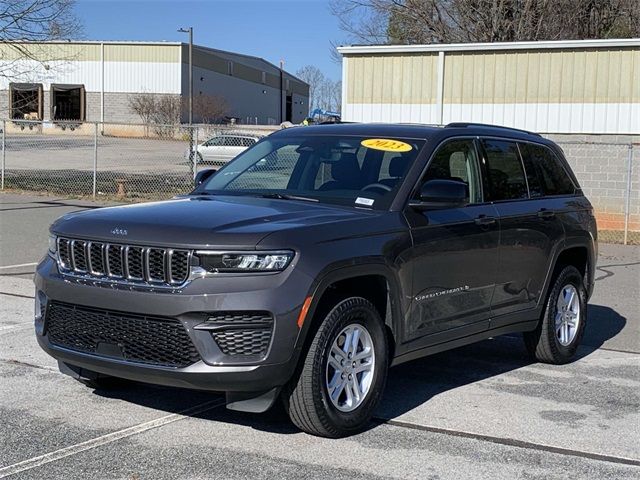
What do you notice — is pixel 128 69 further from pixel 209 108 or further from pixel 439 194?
pixel 439 194

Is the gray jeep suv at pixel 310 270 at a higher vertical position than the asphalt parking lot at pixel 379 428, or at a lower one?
higher

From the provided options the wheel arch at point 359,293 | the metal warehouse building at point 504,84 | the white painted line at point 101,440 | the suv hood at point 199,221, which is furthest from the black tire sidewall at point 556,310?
the metal warehouse building at point 504,84

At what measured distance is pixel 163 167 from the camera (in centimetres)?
3048

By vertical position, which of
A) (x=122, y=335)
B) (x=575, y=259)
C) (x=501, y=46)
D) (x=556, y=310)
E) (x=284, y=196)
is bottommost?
(x=556, y=310)

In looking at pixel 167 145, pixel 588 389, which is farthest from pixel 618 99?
pixel 167 145

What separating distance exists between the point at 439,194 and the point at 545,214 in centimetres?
178

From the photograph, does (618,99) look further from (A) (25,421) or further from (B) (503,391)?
(A) (25,421)

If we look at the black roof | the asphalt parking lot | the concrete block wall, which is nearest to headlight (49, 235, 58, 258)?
the asphalt parking lot

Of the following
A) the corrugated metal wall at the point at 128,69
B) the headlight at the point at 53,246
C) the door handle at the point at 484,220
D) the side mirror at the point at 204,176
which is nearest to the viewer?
the headlight at the point at 53,246

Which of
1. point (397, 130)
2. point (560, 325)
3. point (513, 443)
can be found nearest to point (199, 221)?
point (397, 130)

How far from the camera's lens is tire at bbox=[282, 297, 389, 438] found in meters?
4.97

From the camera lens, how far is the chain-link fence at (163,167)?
1780 centimetres

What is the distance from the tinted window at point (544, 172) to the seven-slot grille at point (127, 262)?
11.5 ft

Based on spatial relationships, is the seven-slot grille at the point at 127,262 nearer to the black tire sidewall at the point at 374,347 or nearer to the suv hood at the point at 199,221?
the suv hood at the point at 199,221
